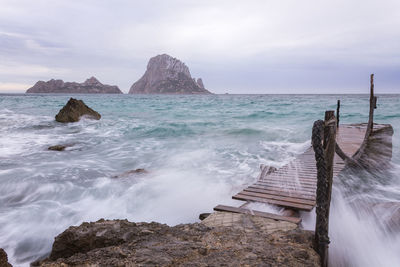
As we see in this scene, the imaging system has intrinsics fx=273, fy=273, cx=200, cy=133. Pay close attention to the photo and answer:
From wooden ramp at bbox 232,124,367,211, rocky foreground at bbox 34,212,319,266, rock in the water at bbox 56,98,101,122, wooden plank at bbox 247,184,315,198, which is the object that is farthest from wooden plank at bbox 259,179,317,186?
rock in the water at bbox 56,98,101,122

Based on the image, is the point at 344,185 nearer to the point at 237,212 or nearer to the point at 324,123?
the point at 237,212

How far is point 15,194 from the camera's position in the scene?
701 centimetres

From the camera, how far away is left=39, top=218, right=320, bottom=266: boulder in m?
2.66

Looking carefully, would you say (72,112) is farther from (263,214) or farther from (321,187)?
(321,187)

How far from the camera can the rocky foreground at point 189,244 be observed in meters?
2.67

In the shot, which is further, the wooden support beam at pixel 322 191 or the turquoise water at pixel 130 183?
the turquoise water at pixel 130 183

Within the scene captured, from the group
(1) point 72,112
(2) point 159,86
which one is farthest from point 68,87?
(1) point 72,112

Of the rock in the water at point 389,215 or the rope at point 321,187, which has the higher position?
the rope at point 321,187

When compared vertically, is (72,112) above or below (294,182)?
above

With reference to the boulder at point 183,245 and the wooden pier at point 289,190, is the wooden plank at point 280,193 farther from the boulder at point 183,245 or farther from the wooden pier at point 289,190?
the boulder at point 183,245

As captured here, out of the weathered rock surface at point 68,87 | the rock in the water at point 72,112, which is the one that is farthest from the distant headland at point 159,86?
the rock in the water at point 72,112

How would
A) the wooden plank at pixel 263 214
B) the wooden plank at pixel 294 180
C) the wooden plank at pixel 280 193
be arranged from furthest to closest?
the wooden plank at pixel 294 180 → the wooden plank at pixel 280 193 → the wooden plank at pixel 263 214

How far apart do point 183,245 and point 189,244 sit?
0.07 meters

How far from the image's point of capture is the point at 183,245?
294cm
